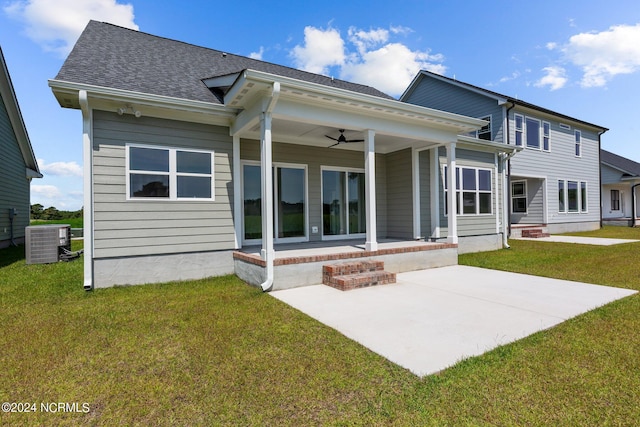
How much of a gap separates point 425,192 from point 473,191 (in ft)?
6.42

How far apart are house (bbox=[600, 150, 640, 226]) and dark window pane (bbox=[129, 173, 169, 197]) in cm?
2492

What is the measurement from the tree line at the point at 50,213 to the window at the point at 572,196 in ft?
98.4

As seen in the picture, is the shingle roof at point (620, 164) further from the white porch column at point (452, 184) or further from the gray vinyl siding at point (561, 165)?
the white porch column at point (452, 184)

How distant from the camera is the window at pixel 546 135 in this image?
1377 centimetres

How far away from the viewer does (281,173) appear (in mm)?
7512

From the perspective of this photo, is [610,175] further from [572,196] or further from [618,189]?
[572,196]

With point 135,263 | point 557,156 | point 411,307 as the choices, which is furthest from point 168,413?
point 557,156

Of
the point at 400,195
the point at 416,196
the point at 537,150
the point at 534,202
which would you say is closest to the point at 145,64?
the point at 400,195

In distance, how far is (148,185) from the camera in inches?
221

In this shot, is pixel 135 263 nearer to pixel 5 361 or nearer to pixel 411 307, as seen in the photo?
pixel 5 361

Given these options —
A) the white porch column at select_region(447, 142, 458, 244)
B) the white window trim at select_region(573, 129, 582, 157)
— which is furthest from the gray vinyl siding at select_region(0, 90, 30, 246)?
the white window trim at select_region(573, 129, 582, 157)

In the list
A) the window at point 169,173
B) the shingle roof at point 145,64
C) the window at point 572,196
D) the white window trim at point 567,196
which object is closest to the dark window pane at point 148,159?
the window at point 169,173

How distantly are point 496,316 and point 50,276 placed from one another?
25.3ft

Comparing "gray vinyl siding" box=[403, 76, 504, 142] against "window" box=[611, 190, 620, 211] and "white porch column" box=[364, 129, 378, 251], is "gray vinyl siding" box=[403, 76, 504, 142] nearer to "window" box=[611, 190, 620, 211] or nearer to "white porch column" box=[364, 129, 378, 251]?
"white porch column" box=[364, 129, 378, 251]
